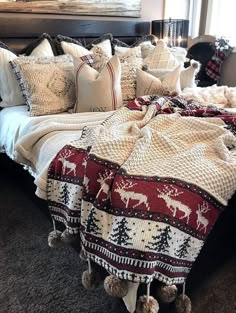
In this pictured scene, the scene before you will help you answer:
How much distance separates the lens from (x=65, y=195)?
128 centimetres

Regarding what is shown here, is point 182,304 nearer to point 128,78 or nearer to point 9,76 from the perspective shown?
point 128,78

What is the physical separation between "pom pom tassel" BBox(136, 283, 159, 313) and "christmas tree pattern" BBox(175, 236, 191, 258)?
15 centimetres

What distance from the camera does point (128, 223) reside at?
994 mm

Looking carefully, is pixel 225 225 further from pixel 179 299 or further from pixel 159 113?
pixel 159 113

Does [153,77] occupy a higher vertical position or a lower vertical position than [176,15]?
lower

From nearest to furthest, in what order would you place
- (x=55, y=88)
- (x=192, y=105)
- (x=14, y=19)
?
(x=192, y=105)
(x=55, y=88)
(x=14, y=19)

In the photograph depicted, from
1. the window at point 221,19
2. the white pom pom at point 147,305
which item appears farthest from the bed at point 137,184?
the window at point 221,19

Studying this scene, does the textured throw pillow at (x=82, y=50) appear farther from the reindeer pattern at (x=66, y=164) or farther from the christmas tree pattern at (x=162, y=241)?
the christmas tree pattern at (x=162, y=241)

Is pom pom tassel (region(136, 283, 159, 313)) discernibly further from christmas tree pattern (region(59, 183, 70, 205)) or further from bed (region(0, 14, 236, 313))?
christmas tree pattern (region(59, 183, 70, 205))

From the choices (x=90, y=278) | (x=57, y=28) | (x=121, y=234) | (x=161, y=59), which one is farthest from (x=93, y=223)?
(x=57, y=28)

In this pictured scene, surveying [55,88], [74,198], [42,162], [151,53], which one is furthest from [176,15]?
[74,198]

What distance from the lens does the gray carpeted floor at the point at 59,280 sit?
1.30m

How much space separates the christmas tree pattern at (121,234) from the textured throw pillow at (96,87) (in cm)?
112

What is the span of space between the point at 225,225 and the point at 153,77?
1299 millimetres
